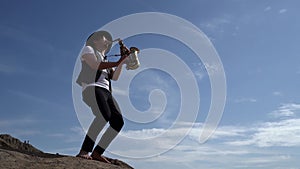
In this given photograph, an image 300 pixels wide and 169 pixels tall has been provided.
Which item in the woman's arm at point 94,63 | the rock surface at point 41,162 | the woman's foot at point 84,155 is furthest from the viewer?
the woman's foot at point 84,155

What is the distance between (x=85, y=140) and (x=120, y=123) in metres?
0.78

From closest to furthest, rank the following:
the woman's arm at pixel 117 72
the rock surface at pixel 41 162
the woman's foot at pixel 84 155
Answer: the rock surface at pixel 41 162 → the woman's foot at pixel 84 155 → the woman's arm at pixel 117 72

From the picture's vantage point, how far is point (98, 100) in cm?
768

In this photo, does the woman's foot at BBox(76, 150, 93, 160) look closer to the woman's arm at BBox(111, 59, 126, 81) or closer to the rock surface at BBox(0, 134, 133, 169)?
the rock surface at BBox(0, 134, 133, 169)

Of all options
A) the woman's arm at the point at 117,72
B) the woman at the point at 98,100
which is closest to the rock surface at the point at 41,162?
the woman at the point at 98,100

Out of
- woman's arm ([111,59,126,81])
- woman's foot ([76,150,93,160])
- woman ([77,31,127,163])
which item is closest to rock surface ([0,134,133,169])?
woman's foot ([76,150,93,160])

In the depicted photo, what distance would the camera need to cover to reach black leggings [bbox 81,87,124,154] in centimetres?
772

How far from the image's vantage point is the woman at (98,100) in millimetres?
7719

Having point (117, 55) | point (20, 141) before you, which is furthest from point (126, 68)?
point (20, 141)

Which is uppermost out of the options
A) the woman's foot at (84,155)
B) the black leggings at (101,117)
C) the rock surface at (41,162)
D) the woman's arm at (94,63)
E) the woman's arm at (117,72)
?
the woman's arm at (117,72)

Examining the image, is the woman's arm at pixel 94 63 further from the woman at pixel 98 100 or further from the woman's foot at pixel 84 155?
the woman's foot at pixel 84 155

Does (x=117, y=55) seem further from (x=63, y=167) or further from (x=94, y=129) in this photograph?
(x=63, y=167)

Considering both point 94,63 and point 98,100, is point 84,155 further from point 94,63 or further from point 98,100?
point 94,63

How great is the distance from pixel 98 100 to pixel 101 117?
1.18 ft
